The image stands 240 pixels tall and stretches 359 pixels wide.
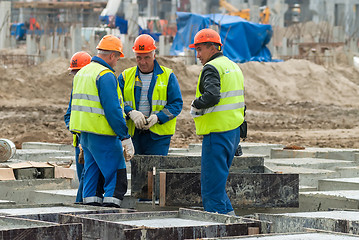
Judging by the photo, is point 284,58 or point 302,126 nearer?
point 302,126

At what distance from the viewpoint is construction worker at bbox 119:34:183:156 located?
26.3 ft

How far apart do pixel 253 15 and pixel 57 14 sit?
53.4 feet

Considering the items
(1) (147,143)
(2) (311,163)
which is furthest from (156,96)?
(2) (311,163)


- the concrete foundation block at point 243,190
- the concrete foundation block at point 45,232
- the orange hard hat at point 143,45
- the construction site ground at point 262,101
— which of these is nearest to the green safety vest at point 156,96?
the orange hard hat at point 143,45

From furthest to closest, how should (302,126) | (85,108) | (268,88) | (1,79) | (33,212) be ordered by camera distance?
(268,88) < (1,79) < (302,126) < (85,108) < (33,212)

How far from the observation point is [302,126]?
24.6 meters

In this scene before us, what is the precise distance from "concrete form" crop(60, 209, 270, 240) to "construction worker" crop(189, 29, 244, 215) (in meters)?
0.73

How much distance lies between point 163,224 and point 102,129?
1.63 meters

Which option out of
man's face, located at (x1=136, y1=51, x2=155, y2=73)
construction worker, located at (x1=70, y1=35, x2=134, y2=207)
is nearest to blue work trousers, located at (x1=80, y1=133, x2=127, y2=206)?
construction worker, located at (x1=70, y1=35, x2=134, y2=207)

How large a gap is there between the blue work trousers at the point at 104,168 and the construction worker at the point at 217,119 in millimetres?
828

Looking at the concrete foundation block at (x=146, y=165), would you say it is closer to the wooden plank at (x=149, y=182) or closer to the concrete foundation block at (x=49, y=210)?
the wooden plank at (x=149, y=182)

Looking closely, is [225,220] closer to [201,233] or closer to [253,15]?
[201,233]

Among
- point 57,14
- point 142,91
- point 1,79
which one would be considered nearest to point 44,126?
point 1,79

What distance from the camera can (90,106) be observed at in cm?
723
